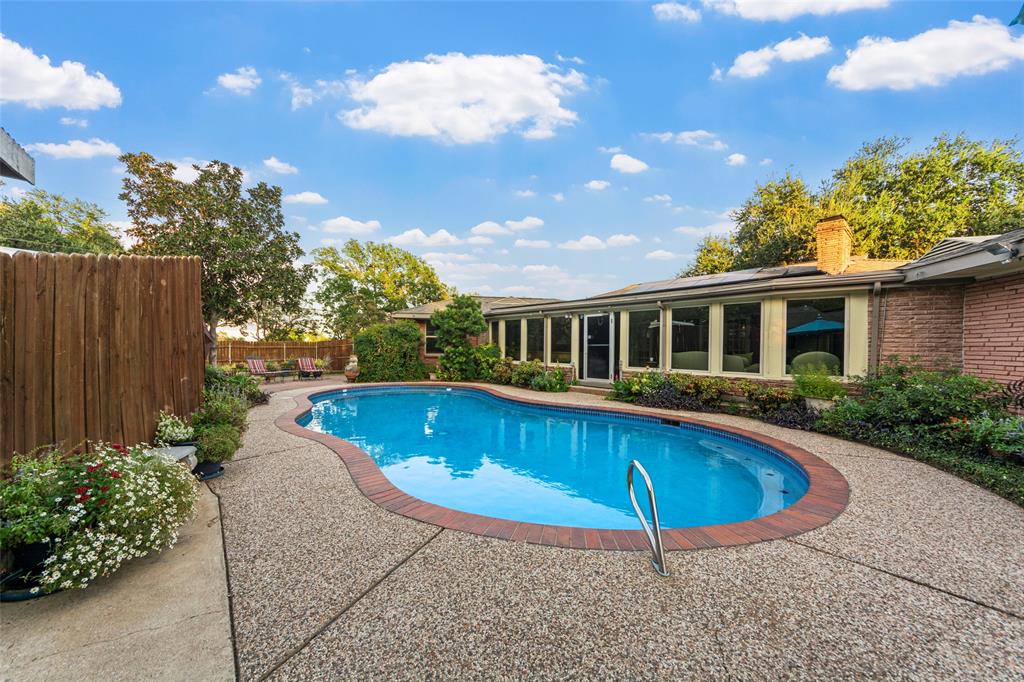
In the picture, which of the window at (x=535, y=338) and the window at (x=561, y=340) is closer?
the window at (x=561, y=340)

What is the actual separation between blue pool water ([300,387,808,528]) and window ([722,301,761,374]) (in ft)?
7.46

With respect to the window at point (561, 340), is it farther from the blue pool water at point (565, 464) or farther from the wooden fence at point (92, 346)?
the wooden fence at point (92, 346)

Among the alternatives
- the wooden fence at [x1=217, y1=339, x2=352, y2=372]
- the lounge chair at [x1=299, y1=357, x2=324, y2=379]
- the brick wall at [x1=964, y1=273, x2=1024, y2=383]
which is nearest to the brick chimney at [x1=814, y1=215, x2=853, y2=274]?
the brick wall at [x1=964, y1=273, x2=1024, y2=383]

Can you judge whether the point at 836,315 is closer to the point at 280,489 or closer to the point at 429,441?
the point at 429,441

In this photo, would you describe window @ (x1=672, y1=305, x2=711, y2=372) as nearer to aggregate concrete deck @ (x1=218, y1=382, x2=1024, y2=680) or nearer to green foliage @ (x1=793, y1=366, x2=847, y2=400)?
green foliage @ (x1=793, y1=366, x2=847, y2=400)

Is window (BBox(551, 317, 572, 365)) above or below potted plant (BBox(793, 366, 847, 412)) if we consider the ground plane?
above

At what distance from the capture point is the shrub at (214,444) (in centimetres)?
430

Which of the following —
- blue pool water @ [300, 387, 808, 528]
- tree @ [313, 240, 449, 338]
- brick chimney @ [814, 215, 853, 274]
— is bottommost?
blue pool water @ [300, 387, 808, 528]

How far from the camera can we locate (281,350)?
1878 centimetres

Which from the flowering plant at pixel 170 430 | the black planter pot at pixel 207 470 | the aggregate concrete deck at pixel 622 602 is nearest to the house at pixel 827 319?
the aggregate concrete deck at pixel 622 602

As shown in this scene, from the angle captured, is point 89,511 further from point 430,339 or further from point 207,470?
point 430,339

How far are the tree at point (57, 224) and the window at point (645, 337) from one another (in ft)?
78.8

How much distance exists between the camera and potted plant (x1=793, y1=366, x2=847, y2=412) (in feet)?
23.0

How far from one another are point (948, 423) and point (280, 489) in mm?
8202
